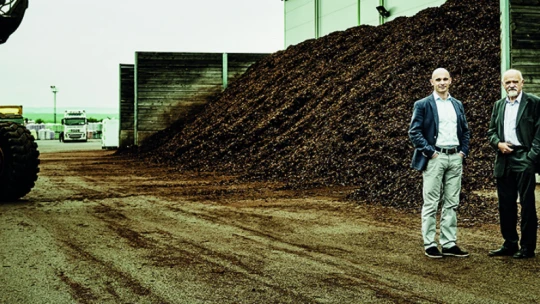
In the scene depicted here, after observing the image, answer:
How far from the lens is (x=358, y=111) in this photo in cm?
1767

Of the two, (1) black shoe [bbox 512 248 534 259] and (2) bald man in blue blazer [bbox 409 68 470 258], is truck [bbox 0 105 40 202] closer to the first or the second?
(2) bald man in blue blazer [bbox 409 68 470 258]

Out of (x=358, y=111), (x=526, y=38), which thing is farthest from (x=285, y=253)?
(x=358, y=111)

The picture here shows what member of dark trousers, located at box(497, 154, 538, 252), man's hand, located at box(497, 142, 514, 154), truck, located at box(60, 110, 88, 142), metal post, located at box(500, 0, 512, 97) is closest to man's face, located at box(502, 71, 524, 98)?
man's hand, located at box(497, 142, 514, 154)

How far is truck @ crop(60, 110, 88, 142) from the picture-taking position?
51.1 m

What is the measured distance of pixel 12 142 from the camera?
11.7 meters

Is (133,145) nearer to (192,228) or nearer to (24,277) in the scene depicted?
(192,228)

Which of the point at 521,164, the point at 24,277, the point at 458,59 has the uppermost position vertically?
the point at 458,59

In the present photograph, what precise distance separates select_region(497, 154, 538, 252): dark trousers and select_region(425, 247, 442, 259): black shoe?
0.75 metres

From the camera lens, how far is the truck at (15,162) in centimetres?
1164

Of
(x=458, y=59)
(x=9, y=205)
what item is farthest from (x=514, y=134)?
(x=458, y=59)

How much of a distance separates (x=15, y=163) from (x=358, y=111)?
9.20m

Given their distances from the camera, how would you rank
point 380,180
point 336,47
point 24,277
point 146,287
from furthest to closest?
point 336,47 → point 380,180 → point 24,277 → point 146,287

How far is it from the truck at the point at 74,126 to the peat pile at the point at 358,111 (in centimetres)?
2750

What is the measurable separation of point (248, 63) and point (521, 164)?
74.8 ft
